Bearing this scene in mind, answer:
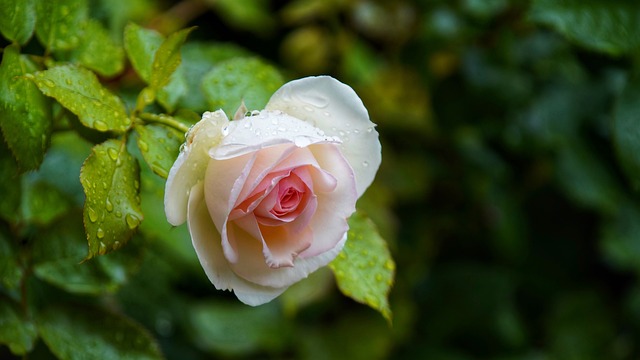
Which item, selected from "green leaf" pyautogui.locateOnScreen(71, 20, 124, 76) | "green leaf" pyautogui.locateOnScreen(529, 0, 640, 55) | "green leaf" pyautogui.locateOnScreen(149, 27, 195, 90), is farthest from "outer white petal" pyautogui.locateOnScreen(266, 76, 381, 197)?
"green leaf" pyautogui.locateOnScreen(529, 0, 640, 55)

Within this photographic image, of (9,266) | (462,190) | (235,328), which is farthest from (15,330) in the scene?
(462,190)

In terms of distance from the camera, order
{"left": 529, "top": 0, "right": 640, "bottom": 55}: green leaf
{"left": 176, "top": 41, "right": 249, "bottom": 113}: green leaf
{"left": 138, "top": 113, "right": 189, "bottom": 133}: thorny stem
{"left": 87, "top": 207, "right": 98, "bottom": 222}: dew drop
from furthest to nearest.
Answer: {"left": 529, "top": 0, "right": 640, "bottom": 55}: green leaf
{"left": 176, "top": 41, "right": 249, "bottom": 113}: green leaf
{"left": 138, "top": 113, "right": 189, "bottom": 133}: thorny stem
{"left": 87, "top": 207, "right": 98, "bottom": 222}: dew drop

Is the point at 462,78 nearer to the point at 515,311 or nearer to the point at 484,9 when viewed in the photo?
the point at 484,9

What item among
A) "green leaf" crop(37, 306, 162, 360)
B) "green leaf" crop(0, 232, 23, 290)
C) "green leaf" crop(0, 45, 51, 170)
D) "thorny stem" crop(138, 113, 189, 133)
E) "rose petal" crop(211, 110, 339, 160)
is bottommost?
"green leaf" crop(37, 306, 162, 360)

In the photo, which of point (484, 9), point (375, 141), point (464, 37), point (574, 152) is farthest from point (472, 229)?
point (375, 141)

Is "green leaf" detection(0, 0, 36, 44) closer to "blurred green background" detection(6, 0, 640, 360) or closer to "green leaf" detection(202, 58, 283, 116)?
"green leaf" detection(202, 58, 283, 116)

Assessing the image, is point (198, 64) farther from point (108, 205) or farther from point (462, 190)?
point (462, 190)

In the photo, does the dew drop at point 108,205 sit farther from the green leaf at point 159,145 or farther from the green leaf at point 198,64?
the green leaf at point 198,64
